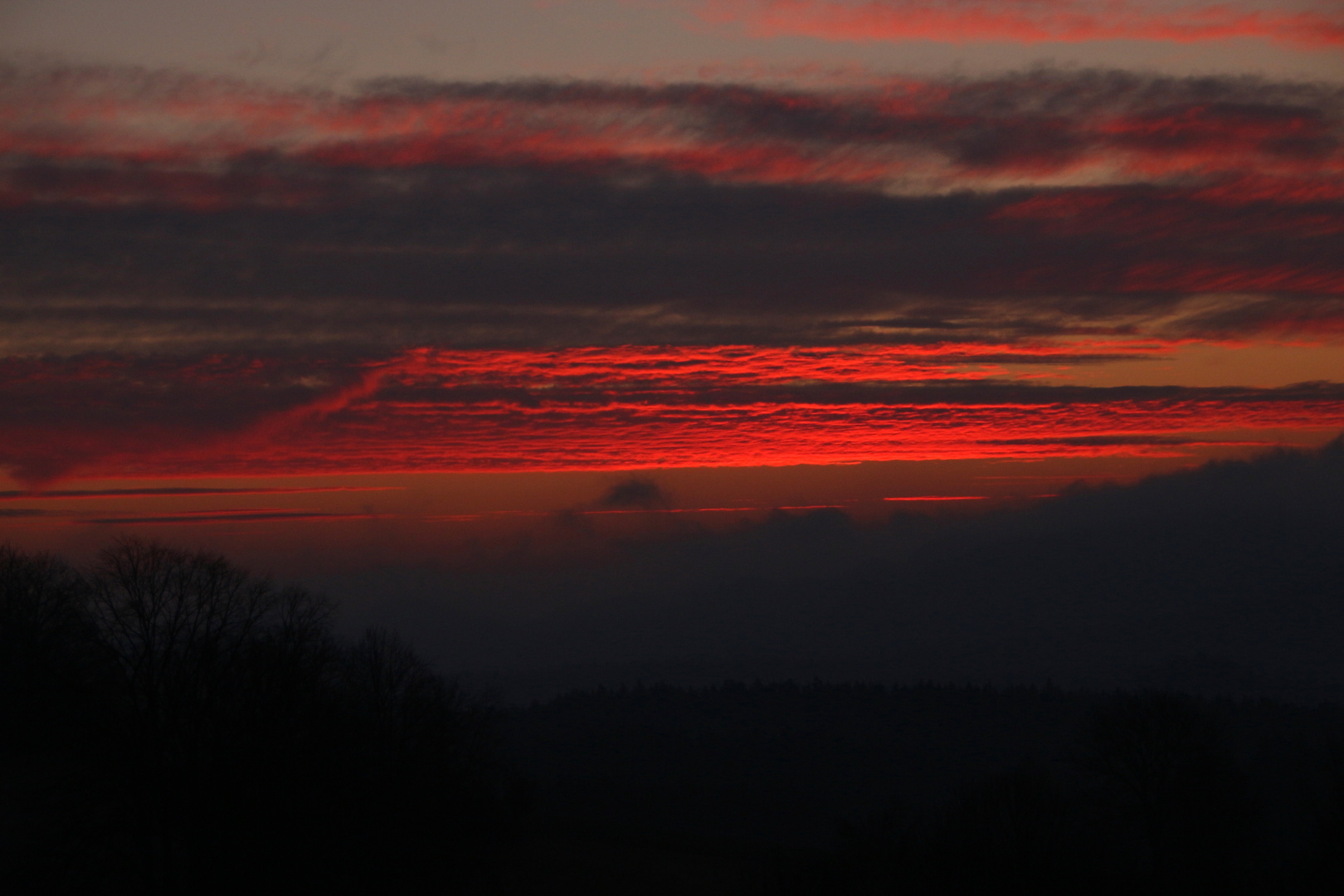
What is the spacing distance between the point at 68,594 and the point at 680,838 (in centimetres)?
4305

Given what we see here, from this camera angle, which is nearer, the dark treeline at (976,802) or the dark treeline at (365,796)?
the dark treeline at (365,796)

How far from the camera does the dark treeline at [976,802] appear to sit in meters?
43.9

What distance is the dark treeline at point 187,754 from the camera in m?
36.6

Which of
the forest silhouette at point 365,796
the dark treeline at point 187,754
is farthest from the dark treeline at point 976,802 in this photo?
the dark treeline at point 187,754

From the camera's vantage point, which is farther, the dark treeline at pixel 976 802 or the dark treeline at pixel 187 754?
the dark treeline at pixel 976 802

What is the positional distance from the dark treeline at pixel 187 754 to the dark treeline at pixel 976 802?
53.5 ft

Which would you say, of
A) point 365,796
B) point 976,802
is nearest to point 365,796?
point 365,796

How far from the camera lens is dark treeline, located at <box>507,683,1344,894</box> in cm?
4388

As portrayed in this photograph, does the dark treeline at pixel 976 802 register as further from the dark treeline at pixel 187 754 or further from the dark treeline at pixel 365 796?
the dark treeline at pixel 187 754

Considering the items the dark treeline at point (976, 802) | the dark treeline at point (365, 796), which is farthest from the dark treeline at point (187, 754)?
the dark treeline at point (976, 802)

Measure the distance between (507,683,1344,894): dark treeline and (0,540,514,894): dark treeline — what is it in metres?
16.3

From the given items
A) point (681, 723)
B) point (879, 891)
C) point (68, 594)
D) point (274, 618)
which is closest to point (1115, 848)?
point (879, 891)

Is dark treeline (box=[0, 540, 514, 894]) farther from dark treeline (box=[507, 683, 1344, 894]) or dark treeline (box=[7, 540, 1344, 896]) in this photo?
dark treeline (box=[507, 683, 1344, 894])

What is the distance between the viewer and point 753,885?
148ft
